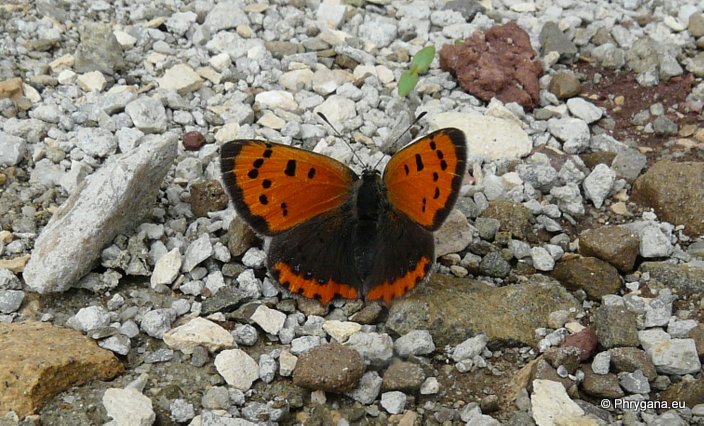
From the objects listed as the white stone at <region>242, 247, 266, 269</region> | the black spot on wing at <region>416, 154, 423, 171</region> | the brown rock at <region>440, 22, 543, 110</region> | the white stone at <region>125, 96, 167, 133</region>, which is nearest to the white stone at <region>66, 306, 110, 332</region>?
the white stone at <region>242, 247, 266, 269</region>

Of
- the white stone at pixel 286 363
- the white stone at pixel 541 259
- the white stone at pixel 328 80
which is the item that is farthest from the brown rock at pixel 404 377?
the white stone at pixel 328 80

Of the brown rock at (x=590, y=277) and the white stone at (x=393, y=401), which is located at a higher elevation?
the brown rock at (x=590, y=277)

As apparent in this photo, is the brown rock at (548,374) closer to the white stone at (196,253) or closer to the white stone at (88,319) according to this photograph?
the white stone at (196,253)

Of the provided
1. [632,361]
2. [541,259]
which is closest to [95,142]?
[541,259]

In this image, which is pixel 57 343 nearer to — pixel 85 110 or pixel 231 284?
pixel 231 284

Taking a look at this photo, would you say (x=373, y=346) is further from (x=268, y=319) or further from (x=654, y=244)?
(x=654, y=244)

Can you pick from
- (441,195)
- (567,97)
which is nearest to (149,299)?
(441,195)
